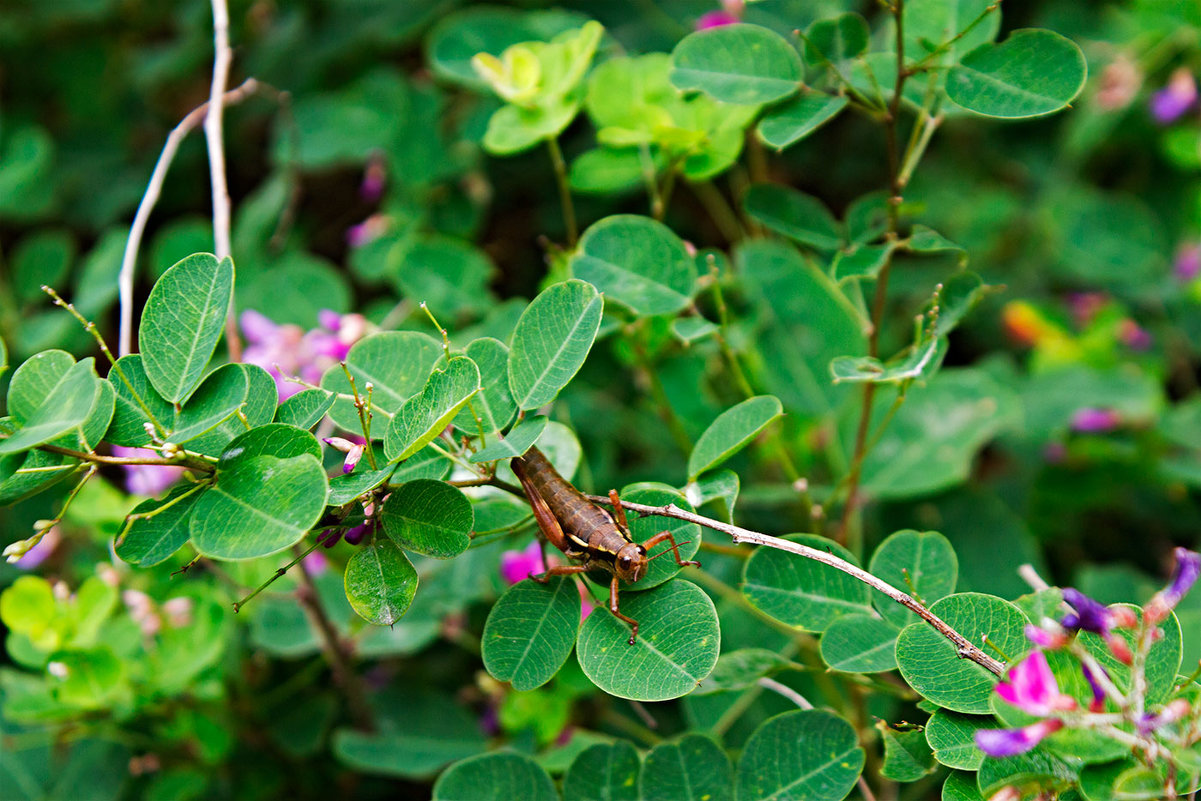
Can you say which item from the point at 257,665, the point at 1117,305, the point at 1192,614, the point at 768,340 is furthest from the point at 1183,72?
the point at 257,665

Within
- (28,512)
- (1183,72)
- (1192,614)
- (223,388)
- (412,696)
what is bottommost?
(412,696)

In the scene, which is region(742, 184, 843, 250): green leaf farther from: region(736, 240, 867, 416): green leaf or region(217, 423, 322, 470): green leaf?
region(217, 423, 322, 470): green leaf

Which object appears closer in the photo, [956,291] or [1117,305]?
[956,291]

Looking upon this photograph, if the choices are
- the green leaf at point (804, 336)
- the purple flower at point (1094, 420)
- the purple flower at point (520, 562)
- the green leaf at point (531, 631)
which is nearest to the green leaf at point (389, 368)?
the green leaf at point (531, 631)

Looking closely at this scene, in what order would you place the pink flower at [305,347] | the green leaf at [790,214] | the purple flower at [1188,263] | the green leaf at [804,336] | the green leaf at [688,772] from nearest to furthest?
the green leaf at [688,772] < the green leaf at [790,214] < the pink flower at [305,347] < the green leaf at [804,336] < the purple flower at [1188,263]

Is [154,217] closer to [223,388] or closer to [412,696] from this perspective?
[412,696]

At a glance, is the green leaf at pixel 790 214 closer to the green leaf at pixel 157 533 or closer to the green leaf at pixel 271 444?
the green leaf at pixel 271 444

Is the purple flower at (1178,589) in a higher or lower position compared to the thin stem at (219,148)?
Answer: lower
